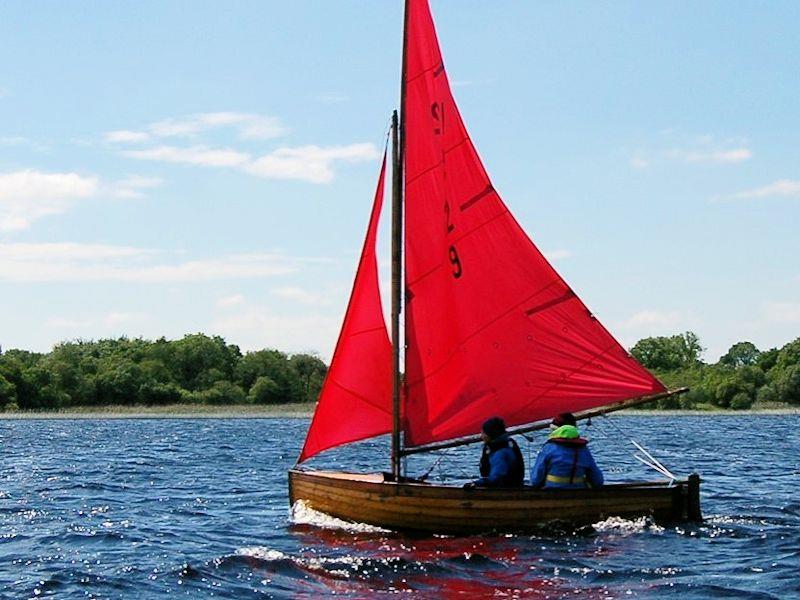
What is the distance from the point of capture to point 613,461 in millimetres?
42156

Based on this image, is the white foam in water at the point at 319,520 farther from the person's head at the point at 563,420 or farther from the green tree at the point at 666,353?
the green tree at the point at 666,353

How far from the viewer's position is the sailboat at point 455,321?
22.0 meters

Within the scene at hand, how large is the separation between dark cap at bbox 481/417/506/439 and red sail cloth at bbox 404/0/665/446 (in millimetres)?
1224

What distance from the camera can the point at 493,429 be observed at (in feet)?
68.5

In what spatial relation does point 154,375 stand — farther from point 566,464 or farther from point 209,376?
point 566,464

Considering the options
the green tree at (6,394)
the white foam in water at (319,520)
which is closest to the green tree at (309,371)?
the green tree at (6,394)

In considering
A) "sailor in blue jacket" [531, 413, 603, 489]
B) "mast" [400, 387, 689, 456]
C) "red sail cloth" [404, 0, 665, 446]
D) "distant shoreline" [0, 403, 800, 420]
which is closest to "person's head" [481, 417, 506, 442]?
"mast" [400, 387, 689, 456]

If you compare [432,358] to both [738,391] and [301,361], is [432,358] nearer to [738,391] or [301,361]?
[738,391]

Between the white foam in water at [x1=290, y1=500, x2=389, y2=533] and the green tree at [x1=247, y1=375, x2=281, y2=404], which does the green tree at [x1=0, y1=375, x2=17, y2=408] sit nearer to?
the green tree at [x1=247, y1=375, x2=281, y2=404]

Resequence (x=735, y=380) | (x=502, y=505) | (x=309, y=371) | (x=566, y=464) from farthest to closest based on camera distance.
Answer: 1. (x=309, y=371)
2. (x=735, y=380)
3. (x=566, y=464)
4. (x=502, y=505)

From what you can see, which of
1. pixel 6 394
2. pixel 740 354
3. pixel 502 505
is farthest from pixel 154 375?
pixel 502 505

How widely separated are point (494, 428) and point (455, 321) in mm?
2353

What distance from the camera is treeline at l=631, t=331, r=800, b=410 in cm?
12712

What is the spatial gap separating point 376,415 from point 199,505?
6677 millimetres
